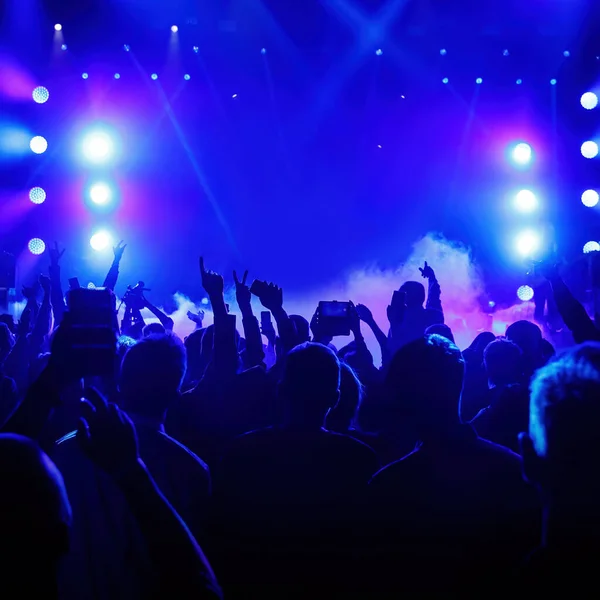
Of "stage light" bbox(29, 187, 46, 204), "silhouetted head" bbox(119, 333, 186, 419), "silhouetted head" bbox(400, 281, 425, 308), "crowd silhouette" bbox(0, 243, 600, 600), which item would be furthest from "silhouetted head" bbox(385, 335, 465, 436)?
"stage light" bbox(29, 187, 46, 204)

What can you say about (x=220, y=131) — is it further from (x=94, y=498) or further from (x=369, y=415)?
(x=94, y=498)

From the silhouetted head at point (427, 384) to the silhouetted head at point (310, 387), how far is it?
0.22 m

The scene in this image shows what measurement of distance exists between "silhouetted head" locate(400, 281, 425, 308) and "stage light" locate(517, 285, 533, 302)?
22.7 ft

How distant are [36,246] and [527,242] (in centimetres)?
907

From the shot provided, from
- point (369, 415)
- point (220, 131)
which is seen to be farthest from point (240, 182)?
point (369, 415)

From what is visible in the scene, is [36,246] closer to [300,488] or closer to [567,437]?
[300,488]

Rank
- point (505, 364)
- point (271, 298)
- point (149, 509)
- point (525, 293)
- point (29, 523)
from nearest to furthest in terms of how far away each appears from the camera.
A: point (29, 523)
point (149, 509)
point (505, 364)
point (271, 298)
point (525, 293)

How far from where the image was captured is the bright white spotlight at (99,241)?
35.8 ft

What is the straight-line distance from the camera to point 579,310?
271 centimetres

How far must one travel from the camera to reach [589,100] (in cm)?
1013

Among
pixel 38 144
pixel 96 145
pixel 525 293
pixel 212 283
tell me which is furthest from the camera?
pixel 525 293

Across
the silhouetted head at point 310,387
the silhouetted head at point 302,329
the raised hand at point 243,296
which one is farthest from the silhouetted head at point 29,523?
the raised hand at point 243,296

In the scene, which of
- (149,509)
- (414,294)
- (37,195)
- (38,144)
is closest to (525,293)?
(414,294)

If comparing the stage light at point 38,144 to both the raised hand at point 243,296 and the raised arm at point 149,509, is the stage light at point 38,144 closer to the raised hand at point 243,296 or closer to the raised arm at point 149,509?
the raised hand at point 243,296
